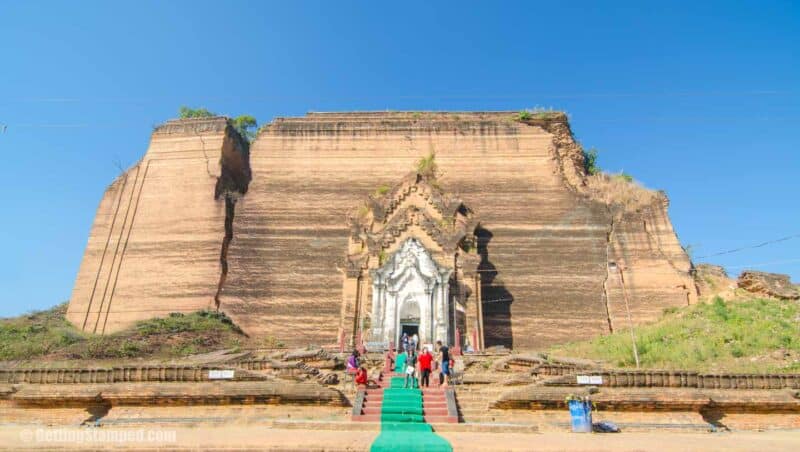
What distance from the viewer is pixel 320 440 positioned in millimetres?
8320

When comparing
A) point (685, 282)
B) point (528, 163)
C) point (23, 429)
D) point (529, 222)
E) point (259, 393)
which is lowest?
point (23, 429)

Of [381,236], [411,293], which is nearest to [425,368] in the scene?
[411,293]

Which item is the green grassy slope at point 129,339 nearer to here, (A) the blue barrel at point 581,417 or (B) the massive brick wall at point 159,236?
(B) the massive brick wall at point 159,236

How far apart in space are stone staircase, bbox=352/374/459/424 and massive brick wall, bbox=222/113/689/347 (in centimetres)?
1185

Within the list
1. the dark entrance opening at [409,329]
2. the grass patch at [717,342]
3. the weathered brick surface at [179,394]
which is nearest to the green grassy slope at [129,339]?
the dark entrance opening at [409,329]

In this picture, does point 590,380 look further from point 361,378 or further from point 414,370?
point 361,378

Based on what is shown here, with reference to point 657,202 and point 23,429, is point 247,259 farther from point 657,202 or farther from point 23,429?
point 657,202

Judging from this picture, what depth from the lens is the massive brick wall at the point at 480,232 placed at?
24.8 meters

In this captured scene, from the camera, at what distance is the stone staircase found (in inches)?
436

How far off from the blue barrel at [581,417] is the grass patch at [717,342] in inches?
264

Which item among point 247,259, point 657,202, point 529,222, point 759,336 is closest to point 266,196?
point 247,259

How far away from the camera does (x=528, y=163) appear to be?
2953cm

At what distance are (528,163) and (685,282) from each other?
9.09 meters

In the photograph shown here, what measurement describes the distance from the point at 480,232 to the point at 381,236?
5491mm
